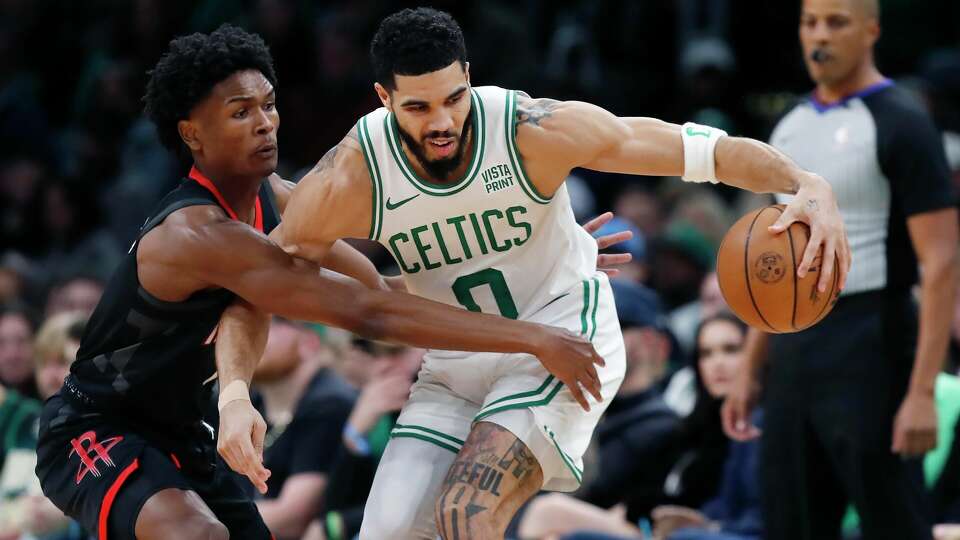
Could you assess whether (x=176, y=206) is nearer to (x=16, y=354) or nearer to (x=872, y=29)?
(x=872, y=29)

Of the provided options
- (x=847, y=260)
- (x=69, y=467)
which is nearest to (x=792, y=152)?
(x=847, y=260)

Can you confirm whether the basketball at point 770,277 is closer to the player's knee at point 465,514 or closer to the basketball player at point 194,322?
the basketball player at point 194,322

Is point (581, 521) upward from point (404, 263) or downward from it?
downward

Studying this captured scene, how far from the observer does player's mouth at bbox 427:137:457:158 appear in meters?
4.78

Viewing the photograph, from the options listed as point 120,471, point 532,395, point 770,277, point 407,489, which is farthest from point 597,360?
point 120,471

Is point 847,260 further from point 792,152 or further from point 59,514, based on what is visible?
point 59,514

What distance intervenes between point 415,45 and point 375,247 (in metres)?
5.69

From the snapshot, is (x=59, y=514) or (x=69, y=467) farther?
(x=59, y=514)

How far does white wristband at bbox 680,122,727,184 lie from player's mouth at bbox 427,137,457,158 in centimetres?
77

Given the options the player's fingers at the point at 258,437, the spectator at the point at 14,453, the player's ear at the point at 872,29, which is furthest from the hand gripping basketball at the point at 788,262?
the spectator at the point at 14,453

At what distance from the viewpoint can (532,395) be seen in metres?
4.88

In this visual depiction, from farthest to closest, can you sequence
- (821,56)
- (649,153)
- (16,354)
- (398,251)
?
1. (16,354)
2. (821,56)
3. (398,251)
4. (649,153)

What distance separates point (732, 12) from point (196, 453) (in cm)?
698

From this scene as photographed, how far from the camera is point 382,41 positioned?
4812 mm
